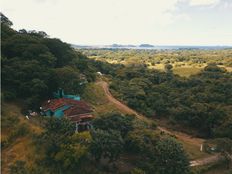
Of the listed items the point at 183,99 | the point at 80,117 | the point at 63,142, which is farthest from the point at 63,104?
the point at 183,99

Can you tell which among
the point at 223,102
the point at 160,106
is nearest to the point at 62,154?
the point at 160,106

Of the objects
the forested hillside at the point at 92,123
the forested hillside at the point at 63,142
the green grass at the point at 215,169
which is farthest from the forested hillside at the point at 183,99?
the forested hillside at the point at 63,142

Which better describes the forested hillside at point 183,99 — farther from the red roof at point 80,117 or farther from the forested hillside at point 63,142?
the red roof at point 80,117

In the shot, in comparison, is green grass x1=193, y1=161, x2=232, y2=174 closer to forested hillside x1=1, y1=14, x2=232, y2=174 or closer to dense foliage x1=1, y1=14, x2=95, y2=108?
forested hillside x1=1, y1=14, x2=232, y2=174

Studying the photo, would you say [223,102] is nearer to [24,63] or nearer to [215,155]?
[215,155]

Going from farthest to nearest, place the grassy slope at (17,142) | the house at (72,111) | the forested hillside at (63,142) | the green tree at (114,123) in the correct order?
the house at (72,111), the green tree at (114,123), the grassy slope at (17,142), the forested hillside at (63,142)

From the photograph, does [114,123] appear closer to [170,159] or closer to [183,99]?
[170,159]

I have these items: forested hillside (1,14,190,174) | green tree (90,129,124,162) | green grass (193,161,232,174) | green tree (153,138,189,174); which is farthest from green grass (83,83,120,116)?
green tree (153,138,189,174)
